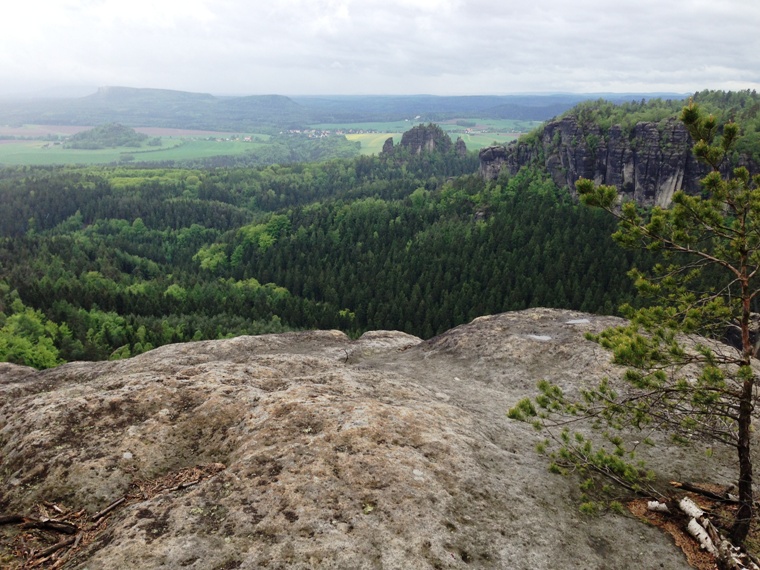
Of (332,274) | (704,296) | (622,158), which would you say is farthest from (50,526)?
(622,158)

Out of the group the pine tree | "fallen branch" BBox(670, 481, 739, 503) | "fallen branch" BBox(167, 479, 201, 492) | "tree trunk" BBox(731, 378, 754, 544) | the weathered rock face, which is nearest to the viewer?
the pine tree

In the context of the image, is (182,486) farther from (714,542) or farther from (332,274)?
(332,274)

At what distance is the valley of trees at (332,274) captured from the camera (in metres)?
81.4

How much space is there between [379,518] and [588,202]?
10.5 metres

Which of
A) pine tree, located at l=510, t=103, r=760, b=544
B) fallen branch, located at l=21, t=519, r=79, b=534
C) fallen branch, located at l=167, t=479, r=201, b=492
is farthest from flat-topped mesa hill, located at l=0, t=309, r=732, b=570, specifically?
pine tree, located at l=510, t=103, r=760, b=544

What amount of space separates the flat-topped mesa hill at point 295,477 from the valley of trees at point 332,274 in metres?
56.4

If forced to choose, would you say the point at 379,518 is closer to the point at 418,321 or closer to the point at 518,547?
the point at 518,547

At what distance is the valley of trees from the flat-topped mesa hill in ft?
185

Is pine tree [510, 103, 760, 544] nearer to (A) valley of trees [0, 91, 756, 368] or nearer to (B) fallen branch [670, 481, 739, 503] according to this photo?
(B) fallen branch [670, 481, 739, 503]

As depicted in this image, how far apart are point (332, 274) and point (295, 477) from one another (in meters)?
113

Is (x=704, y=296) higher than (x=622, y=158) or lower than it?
higher

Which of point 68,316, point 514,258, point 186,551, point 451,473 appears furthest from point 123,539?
point 514,258

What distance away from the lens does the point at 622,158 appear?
137 meters

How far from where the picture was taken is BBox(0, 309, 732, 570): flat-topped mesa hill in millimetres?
11688
